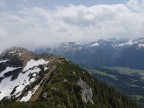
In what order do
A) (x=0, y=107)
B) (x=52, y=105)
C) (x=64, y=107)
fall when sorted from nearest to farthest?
1. (x=0, y=107)
2. (x=52, y=105)
3. (x=64, y=107)

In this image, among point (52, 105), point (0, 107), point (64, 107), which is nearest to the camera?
point (0, 107)

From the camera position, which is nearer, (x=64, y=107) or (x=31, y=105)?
(x=31, y=105)

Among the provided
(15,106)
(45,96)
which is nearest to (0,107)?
(15,106)

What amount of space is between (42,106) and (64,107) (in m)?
24.5

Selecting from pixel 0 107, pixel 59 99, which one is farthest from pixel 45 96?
pixel 0 107

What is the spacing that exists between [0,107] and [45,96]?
36.6m

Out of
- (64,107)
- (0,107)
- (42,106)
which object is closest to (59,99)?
(64,107)

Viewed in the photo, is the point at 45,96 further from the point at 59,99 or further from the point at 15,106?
the point at 15,106

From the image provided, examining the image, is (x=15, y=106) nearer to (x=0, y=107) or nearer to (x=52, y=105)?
(x=0, y=107)

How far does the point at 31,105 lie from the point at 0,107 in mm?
16053

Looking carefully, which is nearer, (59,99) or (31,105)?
(31,105)

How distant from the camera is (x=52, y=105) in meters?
185

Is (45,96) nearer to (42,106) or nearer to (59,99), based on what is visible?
(59,99)

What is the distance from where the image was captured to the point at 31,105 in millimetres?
172250
